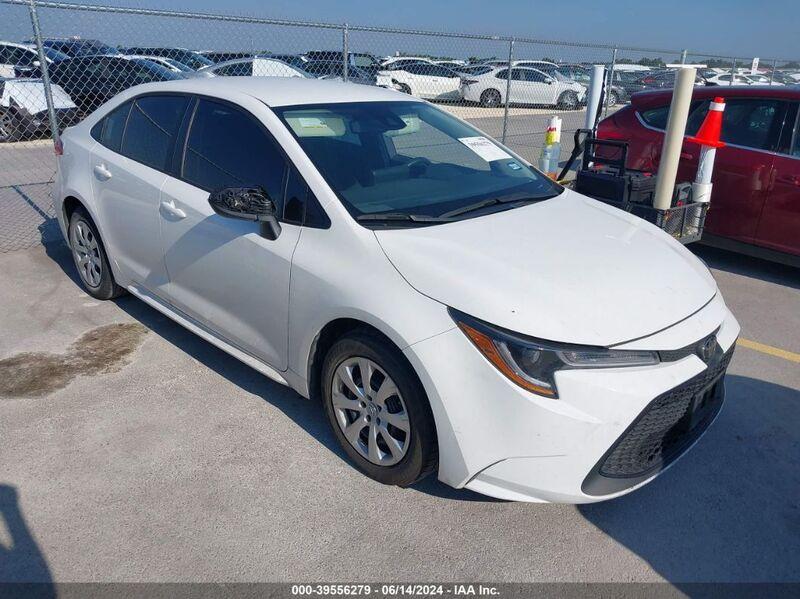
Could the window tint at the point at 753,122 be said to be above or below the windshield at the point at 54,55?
above

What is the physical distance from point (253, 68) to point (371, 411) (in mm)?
12639

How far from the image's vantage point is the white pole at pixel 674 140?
524 centimetres

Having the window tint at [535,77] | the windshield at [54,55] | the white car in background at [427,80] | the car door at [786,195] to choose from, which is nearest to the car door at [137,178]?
the car door at [786,195]

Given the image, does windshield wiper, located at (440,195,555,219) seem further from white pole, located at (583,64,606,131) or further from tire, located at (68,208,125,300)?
white pole, located at (583,64,606,131)

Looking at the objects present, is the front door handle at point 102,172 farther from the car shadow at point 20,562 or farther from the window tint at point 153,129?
the car shadow at point 20,562

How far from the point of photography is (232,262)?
3365 millimetres

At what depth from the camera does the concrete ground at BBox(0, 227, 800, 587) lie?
2.56 meters

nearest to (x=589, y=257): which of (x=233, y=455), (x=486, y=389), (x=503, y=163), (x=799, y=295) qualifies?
(x=486, y=389)

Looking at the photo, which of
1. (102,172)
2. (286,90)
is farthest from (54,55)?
(286,90)

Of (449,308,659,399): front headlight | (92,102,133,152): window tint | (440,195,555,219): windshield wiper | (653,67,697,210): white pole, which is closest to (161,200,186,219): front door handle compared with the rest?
(92,102,133,152): window tint

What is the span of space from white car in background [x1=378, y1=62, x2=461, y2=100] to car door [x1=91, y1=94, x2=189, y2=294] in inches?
553

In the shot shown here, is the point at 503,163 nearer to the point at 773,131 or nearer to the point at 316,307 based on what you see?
the point at 316,307

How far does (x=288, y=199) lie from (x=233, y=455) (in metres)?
1.27

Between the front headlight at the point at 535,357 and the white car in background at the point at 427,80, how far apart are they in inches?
632
